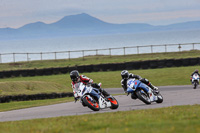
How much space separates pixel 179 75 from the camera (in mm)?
34125

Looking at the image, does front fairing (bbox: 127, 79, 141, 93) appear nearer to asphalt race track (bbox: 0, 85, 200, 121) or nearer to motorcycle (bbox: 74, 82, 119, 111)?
asphalt race track (bbox: 0, 85, 200, 121)

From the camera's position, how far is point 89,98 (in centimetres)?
1399

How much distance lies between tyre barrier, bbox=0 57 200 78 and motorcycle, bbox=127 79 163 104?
2236 cm

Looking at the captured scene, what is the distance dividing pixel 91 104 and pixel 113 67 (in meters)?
25.8

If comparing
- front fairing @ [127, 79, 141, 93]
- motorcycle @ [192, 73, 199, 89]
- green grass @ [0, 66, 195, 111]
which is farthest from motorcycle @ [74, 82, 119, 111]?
motorcycle @ [192, 73, 199, 89]

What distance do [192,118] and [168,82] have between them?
69.1ft

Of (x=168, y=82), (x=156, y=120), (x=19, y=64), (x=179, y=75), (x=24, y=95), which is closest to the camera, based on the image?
(x=156, y=120)

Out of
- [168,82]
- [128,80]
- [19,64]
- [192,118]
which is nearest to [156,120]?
[192,118]

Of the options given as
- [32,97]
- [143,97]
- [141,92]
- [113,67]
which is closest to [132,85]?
[141,92]

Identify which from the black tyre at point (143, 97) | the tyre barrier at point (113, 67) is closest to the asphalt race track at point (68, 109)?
the black tyre at point (143, 97)

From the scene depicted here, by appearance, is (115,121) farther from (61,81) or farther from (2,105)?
(61,81)

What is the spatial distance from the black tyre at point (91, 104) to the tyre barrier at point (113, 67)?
24229mm

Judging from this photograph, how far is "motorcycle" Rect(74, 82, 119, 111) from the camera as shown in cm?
1395

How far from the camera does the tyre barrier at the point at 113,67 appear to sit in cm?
3850
